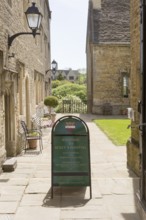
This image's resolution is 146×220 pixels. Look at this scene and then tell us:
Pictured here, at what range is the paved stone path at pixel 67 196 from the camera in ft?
16.5

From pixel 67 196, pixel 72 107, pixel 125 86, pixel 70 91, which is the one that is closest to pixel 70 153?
pixel 67 196

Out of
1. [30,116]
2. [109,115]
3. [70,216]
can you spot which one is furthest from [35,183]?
[109,115]

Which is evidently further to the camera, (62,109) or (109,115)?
(62,109)

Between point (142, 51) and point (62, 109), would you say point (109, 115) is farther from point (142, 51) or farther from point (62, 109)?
point (142, 51)

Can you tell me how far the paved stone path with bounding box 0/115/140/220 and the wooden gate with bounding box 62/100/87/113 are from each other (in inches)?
912

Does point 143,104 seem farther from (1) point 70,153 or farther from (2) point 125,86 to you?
(2) point 125,86

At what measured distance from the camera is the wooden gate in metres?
32.2

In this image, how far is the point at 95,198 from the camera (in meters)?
5.86

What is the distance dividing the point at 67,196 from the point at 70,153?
0.77 meters

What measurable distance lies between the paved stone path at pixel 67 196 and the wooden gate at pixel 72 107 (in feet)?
76.0

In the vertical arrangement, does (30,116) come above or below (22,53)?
below

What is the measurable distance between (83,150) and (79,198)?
2.88 feet

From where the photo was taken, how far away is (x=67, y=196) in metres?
5.99

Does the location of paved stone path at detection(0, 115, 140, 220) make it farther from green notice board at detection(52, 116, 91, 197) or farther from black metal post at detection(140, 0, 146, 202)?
black metal post at detection(140, 0, 146, 202)
